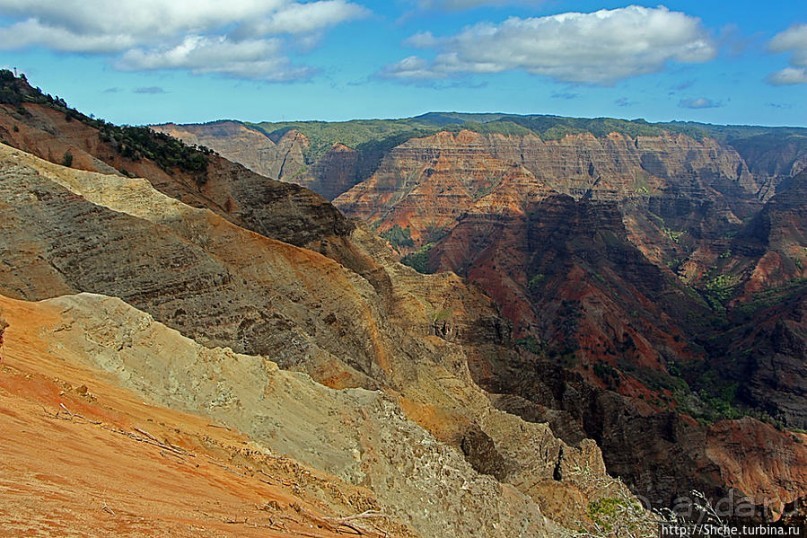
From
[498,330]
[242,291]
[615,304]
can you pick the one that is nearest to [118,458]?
[242,291]

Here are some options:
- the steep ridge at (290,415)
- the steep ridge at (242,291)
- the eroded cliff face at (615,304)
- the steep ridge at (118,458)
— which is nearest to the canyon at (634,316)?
the eroded cliff face at (615,304)

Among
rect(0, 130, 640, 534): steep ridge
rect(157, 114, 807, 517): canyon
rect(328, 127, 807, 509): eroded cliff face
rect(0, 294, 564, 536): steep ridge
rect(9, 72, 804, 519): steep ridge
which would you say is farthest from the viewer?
rect(157, 114, 807, 517): canyon

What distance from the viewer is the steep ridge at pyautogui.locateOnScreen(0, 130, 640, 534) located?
25.2m

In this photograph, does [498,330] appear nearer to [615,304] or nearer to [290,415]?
[615,304]

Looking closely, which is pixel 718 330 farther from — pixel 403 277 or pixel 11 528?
pixel 11 528

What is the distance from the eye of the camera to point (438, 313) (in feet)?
209

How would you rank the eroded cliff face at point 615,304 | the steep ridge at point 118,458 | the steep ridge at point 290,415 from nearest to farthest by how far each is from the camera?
the steep ridge at point 118,458
the steep ridge at point 290,415
the eroded cliff face at point 615,304

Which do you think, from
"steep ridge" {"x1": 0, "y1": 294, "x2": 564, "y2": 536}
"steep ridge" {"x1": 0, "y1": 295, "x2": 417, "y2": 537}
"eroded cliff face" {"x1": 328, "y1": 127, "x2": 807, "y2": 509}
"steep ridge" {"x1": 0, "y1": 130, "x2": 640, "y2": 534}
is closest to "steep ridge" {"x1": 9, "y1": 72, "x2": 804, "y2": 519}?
"steep ridge" {"x1": 0, "y1": 130, "x2": 640, "y2": 534}

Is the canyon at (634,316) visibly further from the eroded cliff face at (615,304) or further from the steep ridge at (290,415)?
the steep ridge at (290,415)

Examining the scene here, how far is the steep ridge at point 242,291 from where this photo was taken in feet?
82.6

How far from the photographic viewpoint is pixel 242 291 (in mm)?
28109

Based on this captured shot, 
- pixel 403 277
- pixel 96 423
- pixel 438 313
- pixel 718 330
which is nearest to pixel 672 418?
pixel 438 313

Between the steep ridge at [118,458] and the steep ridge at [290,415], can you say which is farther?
the steep ridge at [290,415]

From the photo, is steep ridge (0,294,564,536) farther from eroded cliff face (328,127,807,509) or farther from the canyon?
eroded cliff face (328,127,807,509)
